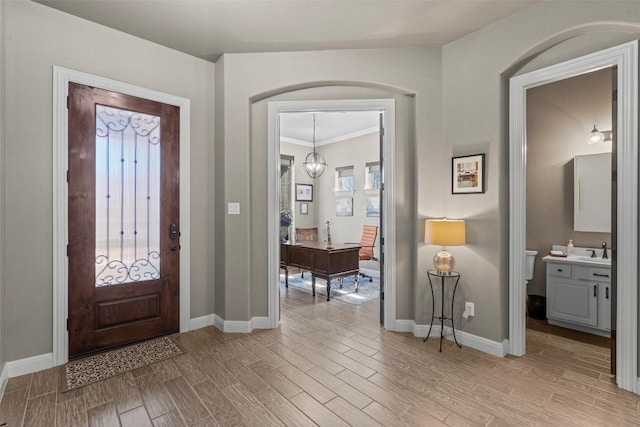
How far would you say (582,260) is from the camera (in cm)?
332

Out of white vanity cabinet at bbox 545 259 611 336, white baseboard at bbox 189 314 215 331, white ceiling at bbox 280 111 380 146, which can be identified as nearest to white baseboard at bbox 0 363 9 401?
white baseboard at bbox 189 314 215 331

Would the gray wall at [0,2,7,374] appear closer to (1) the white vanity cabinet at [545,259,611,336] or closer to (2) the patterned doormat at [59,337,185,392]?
(2) the patterned doormat at [59,337,185,392]

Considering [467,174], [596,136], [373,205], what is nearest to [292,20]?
[467,174]

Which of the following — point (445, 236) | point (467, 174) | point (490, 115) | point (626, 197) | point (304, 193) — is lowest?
point (445, 236)

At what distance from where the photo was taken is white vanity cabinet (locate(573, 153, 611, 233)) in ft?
11.2

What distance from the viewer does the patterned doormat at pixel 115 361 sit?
243 cm

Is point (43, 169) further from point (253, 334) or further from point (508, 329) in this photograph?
point (508, 329)

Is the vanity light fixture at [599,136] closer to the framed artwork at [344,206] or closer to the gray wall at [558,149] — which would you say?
the gray wall at [558,149]

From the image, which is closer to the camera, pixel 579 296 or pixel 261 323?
pixel 579 296

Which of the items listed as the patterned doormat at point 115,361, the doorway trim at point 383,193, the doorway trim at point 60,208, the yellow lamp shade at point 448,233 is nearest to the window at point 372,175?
the doorway trim at point 383,193

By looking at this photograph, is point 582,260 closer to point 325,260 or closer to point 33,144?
point 325,260

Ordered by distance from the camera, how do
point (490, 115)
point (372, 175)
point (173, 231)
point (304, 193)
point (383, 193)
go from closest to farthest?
point (490, 115) → point (173, 231) → point (383, 193) → point (372, 175) → point (304, 193)

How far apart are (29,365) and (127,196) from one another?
1550 mm

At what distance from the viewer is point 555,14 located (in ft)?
8.00
